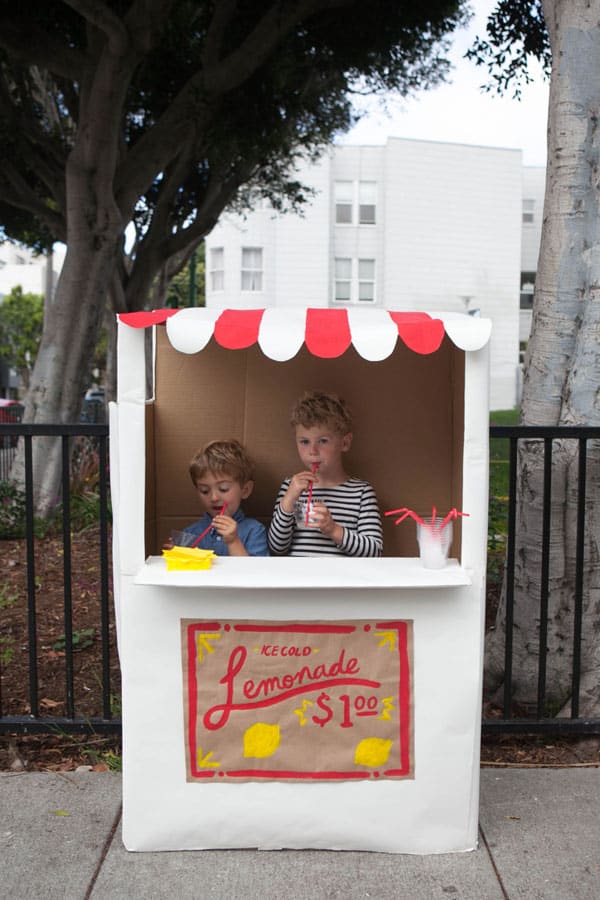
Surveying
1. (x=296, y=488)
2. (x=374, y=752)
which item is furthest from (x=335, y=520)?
(x=374, y=752)

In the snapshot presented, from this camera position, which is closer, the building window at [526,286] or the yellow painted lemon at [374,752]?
the yellow painted lemon at [374,752]

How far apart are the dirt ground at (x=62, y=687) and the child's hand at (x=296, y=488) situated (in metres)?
1.31

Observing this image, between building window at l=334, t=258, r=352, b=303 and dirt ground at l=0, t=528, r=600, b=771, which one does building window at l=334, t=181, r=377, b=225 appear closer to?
building window at l=334, t=258, r=352, b=303

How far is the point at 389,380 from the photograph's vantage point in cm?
367

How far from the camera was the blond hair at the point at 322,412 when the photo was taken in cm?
323

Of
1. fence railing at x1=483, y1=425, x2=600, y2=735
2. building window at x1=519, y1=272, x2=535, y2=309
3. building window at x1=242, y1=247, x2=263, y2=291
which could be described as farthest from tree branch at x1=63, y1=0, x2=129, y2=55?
building window at x1=519, y1=272, x2=535, y2=309

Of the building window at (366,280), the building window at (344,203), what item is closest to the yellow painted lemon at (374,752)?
the building window at (366,280)

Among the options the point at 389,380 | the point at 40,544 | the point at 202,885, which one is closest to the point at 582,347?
the point at 389,380

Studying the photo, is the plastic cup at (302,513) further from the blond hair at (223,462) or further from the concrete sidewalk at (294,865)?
the concrete sidewalk at (294,865)

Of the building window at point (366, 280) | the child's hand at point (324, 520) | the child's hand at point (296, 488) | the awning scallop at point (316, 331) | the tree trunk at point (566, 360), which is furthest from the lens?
the building window at point (366, 280)

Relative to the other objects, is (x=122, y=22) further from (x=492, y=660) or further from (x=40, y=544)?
(x=492, y=660)

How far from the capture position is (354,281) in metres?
36.2

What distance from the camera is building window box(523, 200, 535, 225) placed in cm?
4397

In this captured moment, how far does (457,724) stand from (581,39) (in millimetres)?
2840
